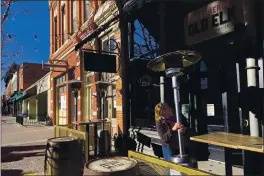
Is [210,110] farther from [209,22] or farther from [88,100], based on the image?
[88,100]

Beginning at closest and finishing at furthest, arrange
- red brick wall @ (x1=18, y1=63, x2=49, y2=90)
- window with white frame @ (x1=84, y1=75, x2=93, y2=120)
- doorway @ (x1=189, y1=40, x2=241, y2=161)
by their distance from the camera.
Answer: doorway @ (x1=189, y1=40, x2=241, y2=161), window with white frame @ (x1=84, y1=75, x2=93, y2=120), red brick wall @ (x1=18, y1=63, x2=49, y2=90)

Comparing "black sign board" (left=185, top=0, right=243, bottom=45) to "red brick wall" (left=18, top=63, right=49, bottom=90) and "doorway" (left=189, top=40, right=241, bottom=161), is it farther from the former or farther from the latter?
"red brick wall" (left=18, top=63, right=49, bottom=90)

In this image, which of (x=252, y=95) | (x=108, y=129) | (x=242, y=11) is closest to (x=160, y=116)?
(x=252, y=95)

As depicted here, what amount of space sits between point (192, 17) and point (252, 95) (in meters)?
2.61

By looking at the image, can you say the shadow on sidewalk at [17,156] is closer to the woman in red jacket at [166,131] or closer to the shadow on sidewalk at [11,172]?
the shadow on sidewalk at [11,172]

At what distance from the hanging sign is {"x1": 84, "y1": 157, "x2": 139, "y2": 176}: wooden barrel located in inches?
147

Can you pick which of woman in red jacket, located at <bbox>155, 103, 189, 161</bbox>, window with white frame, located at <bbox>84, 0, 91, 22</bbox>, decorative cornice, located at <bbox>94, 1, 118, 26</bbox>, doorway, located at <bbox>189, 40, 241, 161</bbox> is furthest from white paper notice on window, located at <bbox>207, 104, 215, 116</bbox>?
window with white frame, located at <bbox>84, 0, 91, 22</bbox>

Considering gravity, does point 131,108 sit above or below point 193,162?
above

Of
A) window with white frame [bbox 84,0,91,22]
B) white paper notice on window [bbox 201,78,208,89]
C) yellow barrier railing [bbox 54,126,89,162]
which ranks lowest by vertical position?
yellow barrier railing [bbox 54,126,89,162]

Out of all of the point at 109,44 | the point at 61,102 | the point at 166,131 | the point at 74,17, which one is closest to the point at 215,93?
the point at 166,131

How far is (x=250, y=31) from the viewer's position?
16.8 ft

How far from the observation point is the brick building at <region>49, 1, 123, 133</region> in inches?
394

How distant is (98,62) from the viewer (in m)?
8.70

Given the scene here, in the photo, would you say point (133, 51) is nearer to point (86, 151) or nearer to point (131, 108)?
point (131, 108)
